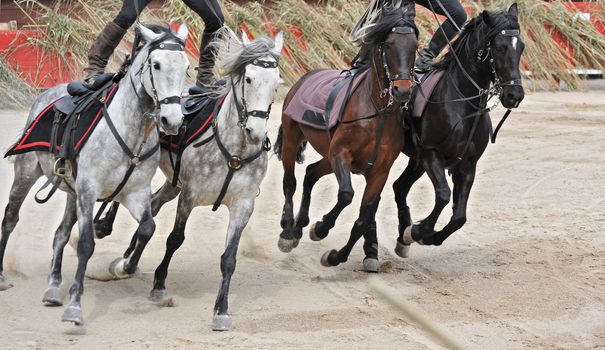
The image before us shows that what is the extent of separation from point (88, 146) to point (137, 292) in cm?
120

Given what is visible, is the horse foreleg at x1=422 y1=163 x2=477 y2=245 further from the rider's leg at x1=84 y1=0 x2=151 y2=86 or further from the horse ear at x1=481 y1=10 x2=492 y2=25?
the rider's leg at x1=84 y1=0 x2=151 y2=86

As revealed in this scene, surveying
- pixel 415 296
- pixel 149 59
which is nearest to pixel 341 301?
pixel 415 296

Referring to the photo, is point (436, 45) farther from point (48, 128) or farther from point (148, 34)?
point (48, 128)

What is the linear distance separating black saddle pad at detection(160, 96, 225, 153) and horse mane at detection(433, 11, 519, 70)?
6.16 feet

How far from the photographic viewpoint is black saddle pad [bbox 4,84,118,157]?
6730mm

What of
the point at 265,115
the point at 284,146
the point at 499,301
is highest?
the point at 265,115

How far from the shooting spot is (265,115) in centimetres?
634

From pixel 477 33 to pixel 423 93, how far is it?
0.58 meters

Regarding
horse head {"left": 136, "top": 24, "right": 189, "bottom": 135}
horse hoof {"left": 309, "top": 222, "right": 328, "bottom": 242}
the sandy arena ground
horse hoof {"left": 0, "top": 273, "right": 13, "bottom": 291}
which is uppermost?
horse head {"left": 136, "top": 24, "right": 189, "bottom": 135}

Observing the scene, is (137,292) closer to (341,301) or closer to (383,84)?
(341,301)

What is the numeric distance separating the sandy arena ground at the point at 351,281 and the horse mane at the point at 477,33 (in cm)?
164

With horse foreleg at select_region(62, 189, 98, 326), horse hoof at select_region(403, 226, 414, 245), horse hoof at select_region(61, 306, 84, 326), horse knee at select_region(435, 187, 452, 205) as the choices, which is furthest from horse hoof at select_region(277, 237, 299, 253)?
horse hoof at select_region(61, 306, 84, 326)

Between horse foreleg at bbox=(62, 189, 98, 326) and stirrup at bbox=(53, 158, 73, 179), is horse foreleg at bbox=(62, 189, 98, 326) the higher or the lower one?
the lower one

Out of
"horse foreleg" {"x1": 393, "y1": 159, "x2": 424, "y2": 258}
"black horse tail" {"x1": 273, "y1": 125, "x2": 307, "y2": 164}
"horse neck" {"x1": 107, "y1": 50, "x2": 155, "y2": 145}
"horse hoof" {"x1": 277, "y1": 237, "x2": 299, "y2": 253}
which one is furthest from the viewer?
"black horse tail" {"x1": 273, "y1": 125, "x2": 307, "y2": 164}
